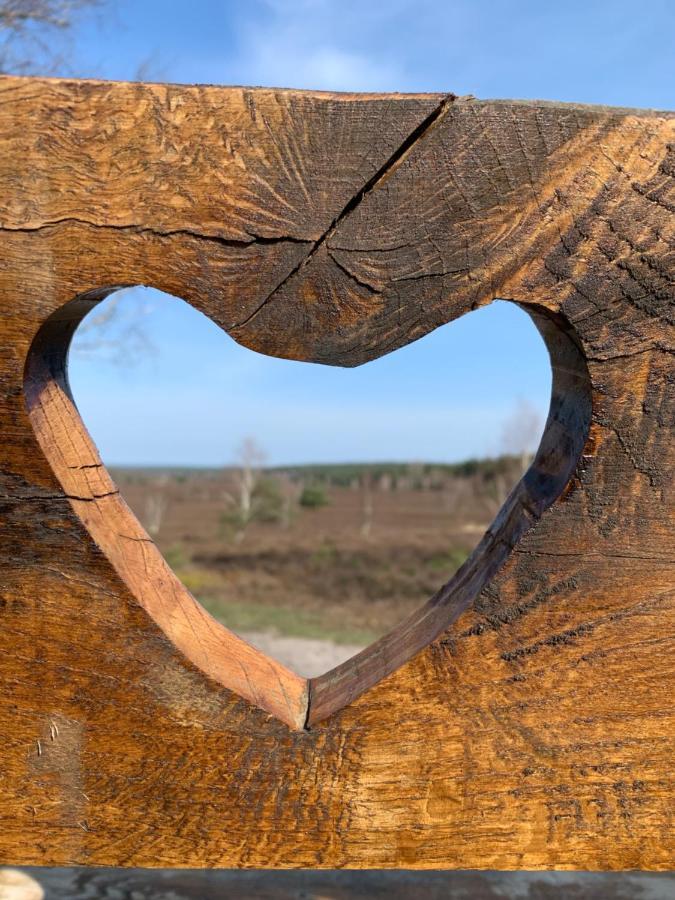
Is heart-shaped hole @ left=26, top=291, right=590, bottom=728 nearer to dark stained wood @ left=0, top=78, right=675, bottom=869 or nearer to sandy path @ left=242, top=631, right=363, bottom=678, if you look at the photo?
dark stained wood @ left=0, top=78, right=675, bottom=869

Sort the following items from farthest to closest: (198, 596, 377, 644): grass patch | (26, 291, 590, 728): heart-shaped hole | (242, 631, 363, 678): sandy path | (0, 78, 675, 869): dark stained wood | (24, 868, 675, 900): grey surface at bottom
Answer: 1. (198, 596, 377, 644): grass patch
2. (242, 631, 363, 678): sandy path
3. (24, 868, 675, 900): grey surface at bottom
4. (26, 291, 590, 728): heart-shaped hole
5. (0, 78, 675, 869): dark stained wood

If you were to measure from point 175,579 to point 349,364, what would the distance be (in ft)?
1.91

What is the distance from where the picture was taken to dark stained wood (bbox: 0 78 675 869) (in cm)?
117

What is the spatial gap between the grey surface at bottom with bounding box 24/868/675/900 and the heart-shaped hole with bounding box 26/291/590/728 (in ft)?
3.75

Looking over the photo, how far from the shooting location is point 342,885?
2.31 meters

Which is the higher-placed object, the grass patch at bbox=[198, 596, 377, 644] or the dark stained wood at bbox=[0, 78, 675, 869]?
the dark stained wood at bbox=[0, 78, 675, 869]

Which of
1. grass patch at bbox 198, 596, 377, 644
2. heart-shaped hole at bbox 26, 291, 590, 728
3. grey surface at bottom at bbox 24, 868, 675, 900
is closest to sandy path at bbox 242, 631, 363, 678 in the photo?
grass patch at bbox 198, 596, 377, 644

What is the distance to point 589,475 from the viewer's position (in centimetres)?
123

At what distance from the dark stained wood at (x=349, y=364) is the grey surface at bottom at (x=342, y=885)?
3.60 feet

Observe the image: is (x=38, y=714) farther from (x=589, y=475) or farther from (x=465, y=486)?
(x=465, y=486)

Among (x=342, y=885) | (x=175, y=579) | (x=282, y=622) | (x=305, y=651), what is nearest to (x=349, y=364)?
(x=175, y=579)

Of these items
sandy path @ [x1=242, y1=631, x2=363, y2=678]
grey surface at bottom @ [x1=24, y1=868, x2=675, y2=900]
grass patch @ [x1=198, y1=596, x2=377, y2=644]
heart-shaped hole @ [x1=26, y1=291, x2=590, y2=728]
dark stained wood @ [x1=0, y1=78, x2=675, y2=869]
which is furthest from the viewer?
grass patch @ [x1=198, y1=596, x2=377, y2=644]

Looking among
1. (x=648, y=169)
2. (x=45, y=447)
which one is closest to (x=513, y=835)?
(x=45, y=447)

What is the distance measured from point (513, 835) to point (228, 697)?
1.86 ft
